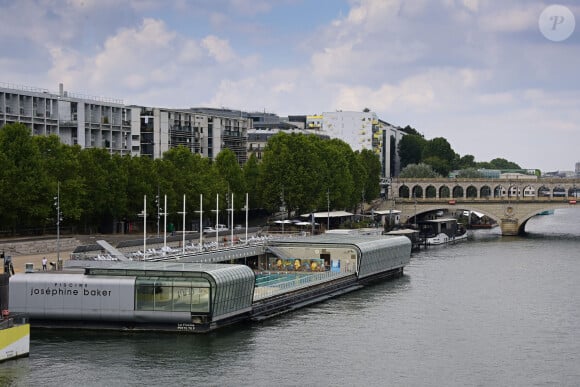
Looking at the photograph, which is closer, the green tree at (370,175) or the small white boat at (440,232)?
the small white boat at (440,232)

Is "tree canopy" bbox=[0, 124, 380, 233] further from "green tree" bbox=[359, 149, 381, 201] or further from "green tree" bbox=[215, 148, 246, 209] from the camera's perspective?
A: "green tree" bbox=[359, 149, 381, 201]

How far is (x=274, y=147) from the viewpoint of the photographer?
14338cm

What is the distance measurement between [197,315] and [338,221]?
86092 millimetres

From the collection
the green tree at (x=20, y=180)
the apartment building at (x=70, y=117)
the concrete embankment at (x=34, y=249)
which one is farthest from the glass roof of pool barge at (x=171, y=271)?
the apartment building at (x=70, y=117)

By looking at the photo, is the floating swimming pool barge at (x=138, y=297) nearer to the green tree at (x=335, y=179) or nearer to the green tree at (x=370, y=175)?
the green tree at (x=335, y=179)

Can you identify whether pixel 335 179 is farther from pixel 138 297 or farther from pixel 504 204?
pixel 138 297

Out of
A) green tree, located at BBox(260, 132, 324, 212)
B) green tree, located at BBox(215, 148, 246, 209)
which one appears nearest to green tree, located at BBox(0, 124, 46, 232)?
green tree, located at BBox(215, 148, 246, 209)

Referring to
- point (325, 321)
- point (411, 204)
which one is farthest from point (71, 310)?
point (411, 204)

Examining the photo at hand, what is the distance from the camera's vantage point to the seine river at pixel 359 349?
5403 centimetres

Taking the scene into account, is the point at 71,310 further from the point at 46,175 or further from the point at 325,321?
the point at 46,175

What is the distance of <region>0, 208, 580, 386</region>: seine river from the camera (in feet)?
177

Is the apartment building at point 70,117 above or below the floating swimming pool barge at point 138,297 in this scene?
above

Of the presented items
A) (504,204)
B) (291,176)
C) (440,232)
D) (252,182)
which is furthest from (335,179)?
(504,204)

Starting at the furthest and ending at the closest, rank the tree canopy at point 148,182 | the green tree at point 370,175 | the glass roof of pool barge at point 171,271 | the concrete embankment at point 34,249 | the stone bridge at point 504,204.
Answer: the green tree at point 370,175, the stone bridge at point 504,204, the tree canopy at point 148,182, the concrete embankment at point 34,249, the glass roof of pool barge at point 171,271
